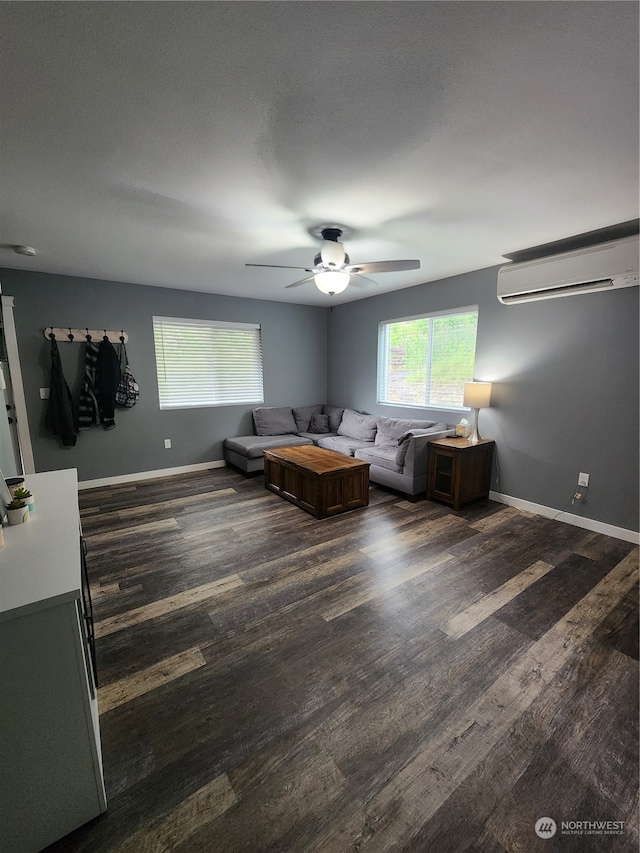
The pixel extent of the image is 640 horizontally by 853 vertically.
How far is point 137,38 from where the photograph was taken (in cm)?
Result: 112

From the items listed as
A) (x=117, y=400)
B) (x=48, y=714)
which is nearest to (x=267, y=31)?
(x=48, y=714)

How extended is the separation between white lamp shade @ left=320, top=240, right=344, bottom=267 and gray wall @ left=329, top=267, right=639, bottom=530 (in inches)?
77.2

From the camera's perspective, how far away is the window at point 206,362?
15.4 feet

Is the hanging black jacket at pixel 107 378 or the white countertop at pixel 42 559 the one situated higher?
the hanging black jacket at pixel 107 378

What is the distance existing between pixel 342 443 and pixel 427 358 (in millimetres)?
1619

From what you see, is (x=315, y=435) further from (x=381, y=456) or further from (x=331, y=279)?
(x=331, y=279)

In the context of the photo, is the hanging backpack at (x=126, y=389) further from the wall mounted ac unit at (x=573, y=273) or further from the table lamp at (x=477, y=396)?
the wall mounted ac unit at (x=573, y=273)

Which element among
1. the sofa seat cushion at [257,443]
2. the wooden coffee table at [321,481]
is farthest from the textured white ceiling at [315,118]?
the sofa seat cushion at [257,443]

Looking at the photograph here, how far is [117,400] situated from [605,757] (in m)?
4.94

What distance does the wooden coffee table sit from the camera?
3.43 meters

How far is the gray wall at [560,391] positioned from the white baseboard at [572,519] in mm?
47

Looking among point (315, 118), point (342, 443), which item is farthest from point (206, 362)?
point (315, 118)

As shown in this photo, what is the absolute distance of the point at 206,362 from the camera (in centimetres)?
502

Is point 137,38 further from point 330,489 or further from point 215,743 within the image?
point 330,489
